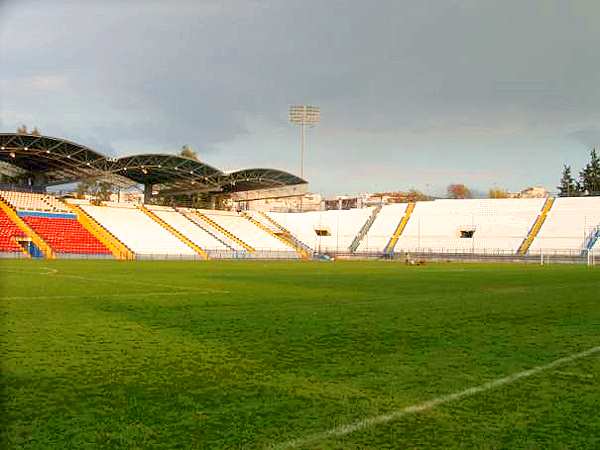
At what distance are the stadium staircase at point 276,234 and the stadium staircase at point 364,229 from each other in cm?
721

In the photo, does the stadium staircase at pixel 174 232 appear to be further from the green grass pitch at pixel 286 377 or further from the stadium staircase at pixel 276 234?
the green grass pitch at pixel 286 377

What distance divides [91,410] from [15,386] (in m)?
1.16

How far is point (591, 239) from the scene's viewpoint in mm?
57281

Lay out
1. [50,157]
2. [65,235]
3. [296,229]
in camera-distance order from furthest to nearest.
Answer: [296,229] < [50,157] < [65,235]

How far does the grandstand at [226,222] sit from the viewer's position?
47.9 m

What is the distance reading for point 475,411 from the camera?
473 centimetres

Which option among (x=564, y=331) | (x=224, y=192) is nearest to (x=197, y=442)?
(x=564, y=331)

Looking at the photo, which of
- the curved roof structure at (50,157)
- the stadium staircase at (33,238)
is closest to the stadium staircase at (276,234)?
the curved roof structure at (50,157)

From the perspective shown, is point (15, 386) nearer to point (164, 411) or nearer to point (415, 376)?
point (164, 411)

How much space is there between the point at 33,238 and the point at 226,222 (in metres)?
25.4

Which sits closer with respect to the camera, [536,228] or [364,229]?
[536,228]

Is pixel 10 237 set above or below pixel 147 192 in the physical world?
below

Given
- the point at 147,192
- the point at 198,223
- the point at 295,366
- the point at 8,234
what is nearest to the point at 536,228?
the point at 198,223

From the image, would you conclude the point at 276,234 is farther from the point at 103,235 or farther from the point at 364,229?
the point at 103,235
